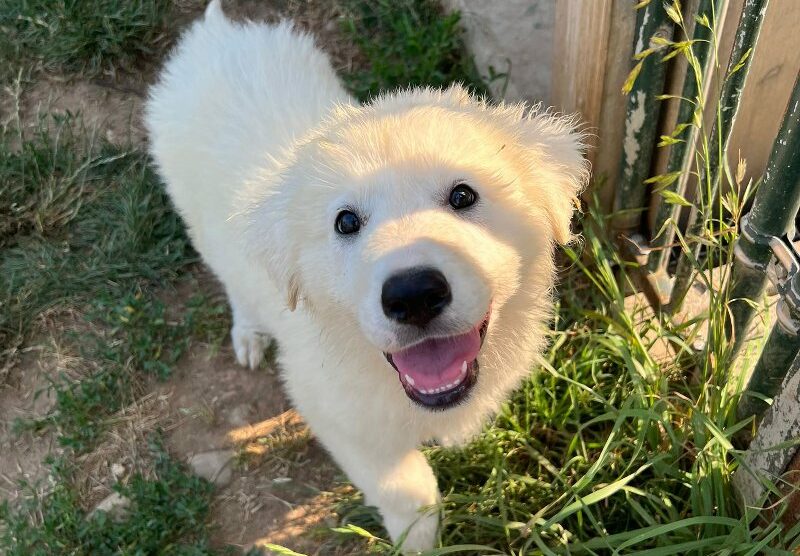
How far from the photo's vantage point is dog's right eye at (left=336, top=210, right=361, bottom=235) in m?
1.98

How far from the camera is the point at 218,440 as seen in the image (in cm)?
313

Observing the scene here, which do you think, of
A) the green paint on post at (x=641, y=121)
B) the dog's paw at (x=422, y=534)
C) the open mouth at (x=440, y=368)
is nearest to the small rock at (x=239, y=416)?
the dog's paw at (x=422, y=534)

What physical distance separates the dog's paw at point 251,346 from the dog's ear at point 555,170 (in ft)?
5.50

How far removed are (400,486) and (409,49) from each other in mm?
2450

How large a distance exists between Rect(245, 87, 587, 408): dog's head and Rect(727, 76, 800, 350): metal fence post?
0.52m

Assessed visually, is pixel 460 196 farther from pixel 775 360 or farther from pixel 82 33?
pixel 82 33

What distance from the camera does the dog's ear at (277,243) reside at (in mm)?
2131

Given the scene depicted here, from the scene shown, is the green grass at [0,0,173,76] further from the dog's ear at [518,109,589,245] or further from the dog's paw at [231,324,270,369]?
the dog's ear at [518,109,589,245]

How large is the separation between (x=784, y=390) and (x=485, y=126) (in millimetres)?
1141

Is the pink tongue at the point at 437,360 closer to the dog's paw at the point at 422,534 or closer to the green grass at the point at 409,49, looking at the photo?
the dog's paw at the point at 422,534

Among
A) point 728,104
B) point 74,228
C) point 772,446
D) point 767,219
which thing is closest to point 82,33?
point 74,228

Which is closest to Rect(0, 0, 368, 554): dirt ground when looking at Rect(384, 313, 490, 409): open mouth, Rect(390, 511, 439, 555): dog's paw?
Rect(390, 511, 439, 555): dog's paw

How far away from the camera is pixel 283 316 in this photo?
2.51 meters

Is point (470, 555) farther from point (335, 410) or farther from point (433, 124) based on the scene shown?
point (433, 124)
